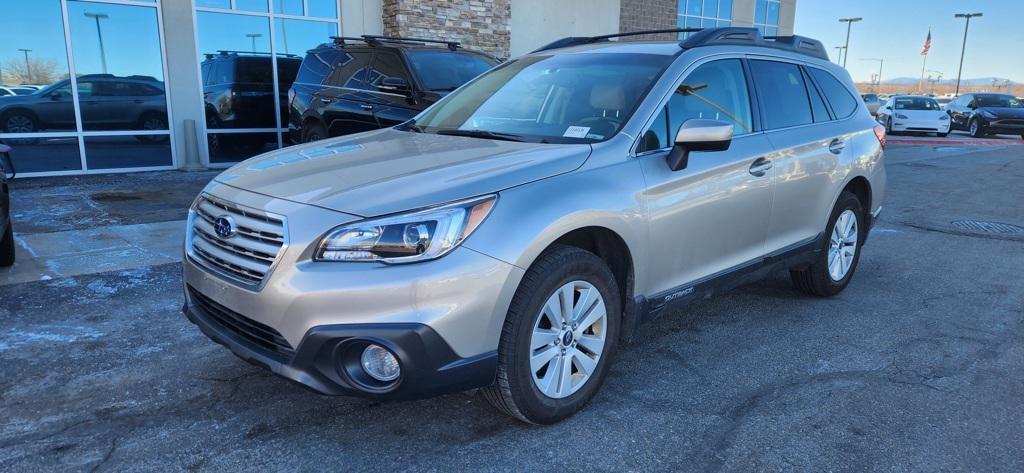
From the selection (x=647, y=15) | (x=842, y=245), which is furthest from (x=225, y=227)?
(x=647, y=15)

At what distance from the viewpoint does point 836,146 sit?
4.87m

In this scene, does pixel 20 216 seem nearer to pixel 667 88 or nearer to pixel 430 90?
pixel 430 90

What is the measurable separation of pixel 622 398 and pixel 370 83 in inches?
236

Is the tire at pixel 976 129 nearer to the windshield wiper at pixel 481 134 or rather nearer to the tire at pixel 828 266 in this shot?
the tire at pixel 828 266

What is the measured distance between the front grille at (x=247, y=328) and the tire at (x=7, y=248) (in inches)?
123

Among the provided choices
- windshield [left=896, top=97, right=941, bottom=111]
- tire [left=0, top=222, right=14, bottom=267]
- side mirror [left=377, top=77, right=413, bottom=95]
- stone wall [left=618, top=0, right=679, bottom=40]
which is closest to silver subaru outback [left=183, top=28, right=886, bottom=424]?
tire [left=0, top=222, right=14, bottom=267]

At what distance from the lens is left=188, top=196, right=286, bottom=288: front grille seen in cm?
280

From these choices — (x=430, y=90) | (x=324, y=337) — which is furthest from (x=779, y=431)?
(x=430, y=90)

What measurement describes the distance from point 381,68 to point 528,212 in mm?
6075

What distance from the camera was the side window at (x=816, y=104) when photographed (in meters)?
4.85

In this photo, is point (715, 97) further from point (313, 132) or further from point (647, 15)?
point (647, 15)

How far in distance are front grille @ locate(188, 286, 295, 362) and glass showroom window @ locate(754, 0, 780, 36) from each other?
2383 cm

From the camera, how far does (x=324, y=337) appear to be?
2.63 metres

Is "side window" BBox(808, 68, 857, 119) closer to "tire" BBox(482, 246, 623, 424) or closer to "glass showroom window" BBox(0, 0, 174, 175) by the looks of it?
"tire" BBox(482, 246, 623, 424)
